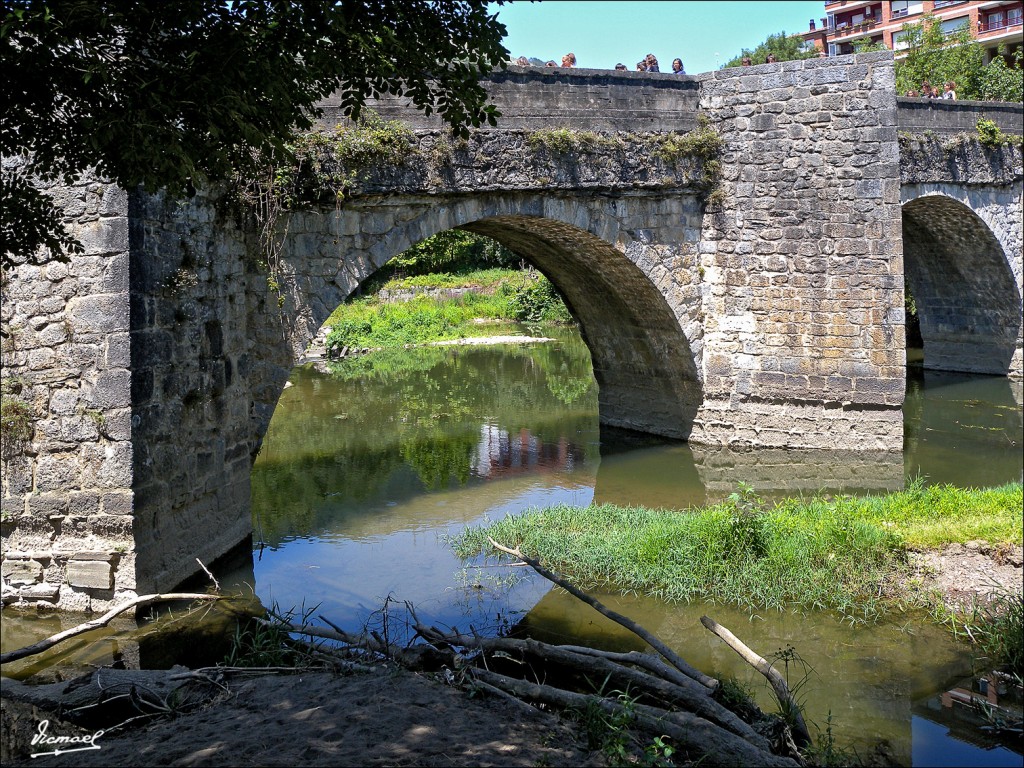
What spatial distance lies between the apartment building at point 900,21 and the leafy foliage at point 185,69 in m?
30.4

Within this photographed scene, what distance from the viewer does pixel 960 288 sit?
16.3 meters

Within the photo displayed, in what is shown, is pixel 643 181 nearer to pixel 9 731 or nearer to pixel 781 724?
pixel 781 724

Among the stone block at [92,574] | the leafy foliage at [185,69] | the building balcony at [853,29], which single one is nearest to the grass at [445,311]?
the stone block at [92,574]

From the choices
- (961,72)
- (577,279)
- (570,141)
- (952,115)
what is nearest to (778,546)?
(570,141)

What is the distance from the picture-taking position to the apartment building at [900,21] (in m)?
35.7

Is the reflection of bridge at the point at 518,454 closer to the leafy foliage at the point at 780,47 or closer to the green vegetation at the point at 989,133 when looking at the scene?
the green vegetation at the point at 989,133

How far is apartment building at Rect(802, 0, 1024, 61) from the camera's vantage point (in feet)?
117

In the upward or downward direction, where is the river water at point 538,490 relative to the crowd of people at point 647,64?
downward

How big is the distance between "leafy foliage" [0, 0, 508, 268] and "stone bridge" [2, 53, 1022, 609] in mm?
2279

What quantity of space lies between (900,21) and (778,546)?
39380mm

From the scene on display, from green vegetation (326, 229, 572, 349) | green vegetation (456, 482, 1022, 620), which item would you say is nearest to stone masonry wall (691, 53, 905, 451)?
green vegetation (456, 482, 1022, 620)

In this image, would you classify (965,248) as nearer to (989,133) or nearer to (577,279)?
(989,133)

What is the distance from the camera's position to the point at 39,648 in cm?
502

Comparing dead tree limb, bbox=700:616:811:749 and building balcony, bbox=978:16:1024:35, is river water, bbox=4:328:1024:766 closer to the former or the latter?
dead tree limb, bbox=700:616:811:749
